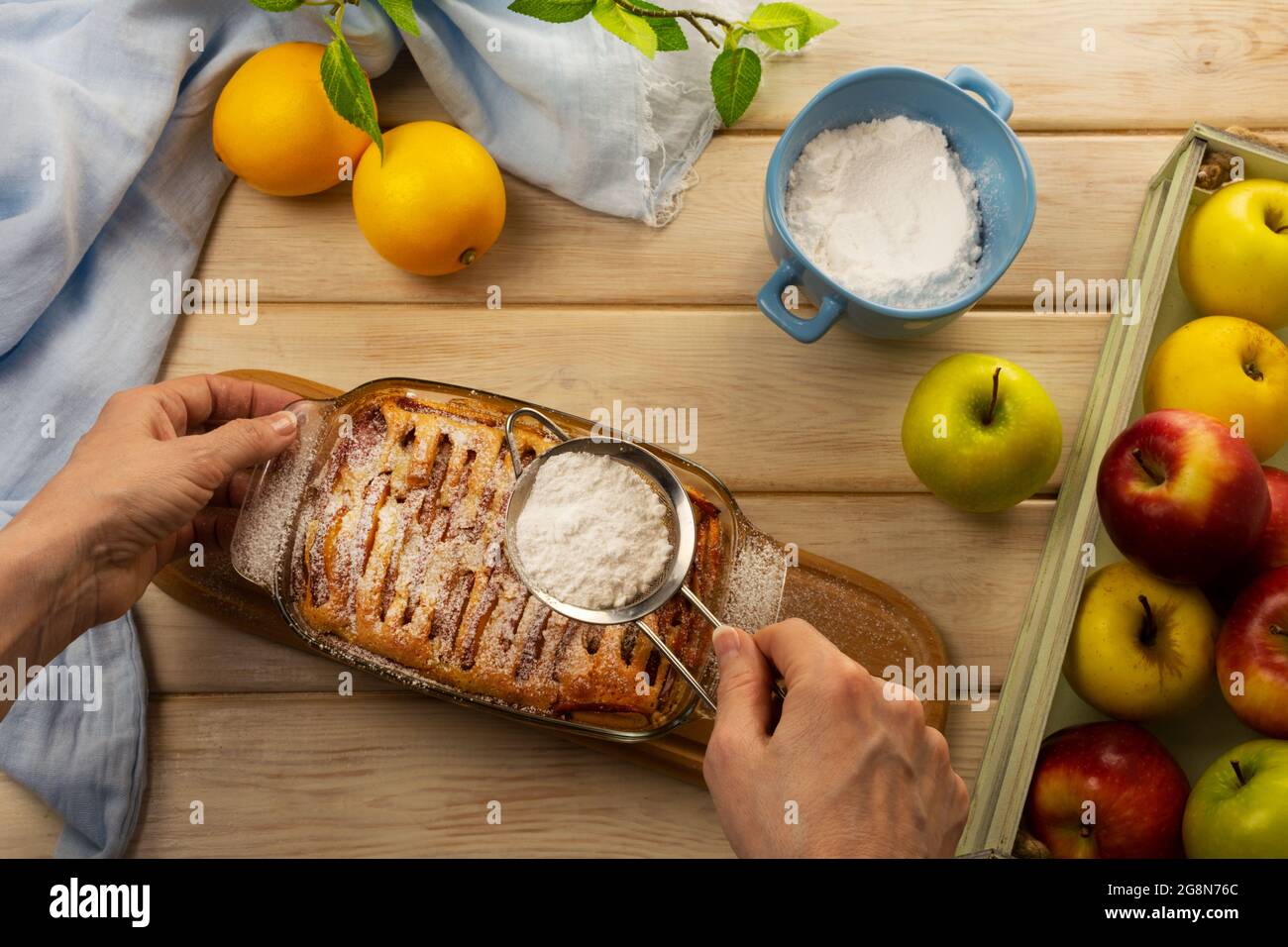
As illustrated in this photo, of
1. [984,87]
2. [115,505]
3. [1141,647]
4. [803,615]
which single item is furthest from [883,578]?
[115,505]

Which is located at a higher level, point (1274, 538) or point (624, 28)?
point (624, 28)

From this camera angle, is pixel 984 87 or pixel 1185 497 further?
pixel 984 87

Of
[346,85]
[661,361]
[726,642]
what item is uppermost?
[346,85]

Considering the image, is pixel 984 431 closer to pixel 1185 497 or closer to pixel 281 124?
pixel 1185 497

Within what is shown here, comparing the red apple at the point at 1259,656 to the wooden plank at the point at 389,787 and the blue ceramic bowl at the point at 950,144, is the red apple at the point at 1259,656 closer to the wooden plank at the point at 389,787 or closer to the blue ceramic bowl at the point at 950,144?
the wooden plank at the point at 389,787

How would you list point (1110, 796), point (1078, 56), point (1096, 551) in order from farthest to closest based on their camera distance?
point (1078, 56) < point (1096, 551) < point (1110, 796)

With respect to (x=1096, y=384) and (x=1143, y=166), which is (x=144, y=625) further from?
(x=1143, y=166)
